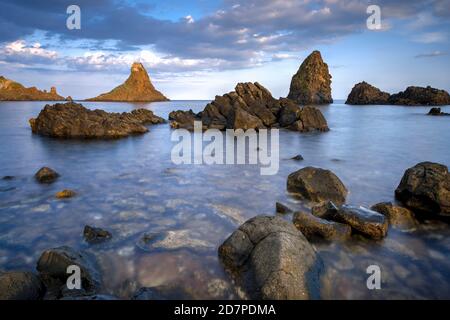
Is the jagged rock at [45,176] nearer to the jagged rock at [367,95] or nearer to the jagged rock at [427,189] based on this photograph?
the jagged rock at [427,189]

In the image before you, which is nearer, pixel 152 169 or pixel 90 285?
pixel 90 285

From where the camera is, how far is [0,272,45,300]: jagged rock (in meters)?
5.69

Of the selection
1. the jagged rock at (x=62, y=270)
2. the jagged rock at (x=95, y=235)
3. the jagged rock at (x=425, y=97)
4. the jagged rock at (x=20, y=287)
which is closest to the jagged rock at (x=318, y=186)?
the jagged rock at (x=95, y=235)

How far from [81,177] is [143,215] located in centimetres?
663

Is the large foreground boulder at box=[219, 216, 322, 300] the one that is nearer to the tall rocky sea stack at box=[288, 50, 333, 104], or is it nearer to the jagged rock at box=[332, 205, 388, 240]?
the jagged rock at box=[332, 205, 388, 240]

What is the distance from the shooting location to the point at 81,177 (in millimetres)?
15711

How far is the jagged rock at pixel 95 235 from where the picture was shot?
8.73 metres

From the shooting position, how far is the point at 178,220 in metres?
10.4

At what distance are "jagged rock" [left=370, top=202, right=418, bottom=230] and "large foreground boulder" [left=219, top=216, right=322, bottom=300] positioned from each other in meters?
4.24

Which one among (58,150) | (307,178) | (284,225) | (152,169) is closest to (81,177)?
(152,169)

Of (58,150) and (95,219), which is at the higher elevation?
(58,150)
